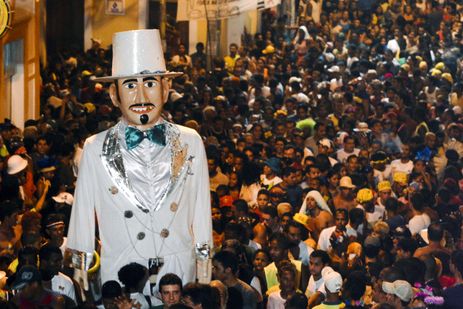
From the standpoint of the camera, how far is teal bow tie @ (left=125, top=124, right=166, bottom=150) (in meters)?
10.9

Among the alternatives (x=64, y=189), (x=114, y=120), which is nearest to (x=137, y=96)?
(x=64, y=189)

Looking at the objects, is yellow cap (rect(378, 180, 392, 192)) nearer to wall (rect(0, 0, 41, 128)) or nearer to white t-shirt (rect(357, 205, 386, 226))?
white t-shirt (rect(357, 205, 386, 226))

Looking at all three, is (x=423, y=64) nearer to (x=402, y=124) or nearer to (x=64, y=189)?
(x=402, y=124)

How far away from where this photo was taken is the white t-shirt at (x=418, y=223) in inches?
577

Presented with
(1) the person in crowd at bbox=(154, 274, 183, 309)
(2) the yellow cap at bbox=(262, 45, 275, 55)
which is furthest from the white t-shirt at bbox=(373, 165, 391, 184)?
(2) the yellow cap at bbox=(262, 45, 275, 55)

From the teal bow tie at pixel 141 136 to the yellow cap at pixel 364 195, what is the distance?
516 centimetres

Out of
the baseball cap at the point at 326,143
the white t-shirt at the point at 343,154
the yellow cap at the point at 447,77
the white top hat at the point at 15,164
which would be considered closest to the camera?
the white top hat at the point at 15,164

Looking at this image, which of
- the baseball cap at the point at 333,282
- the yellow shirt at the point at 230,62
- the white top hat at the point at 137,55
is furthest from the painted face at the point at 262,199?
the yellow shirt at the point at 230,62

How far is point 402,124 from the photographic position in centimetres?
2094

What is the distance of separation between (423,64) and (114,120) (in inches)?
382

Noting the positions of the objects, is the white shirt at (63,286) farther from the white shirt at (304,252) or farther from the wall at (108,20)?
the wall at (108,20)

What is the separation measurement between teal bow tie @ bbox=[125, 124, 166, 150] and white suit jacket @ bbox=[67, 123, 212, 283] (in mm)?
98

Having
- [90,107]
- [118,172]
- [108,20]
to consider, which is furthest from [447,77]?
[118,172]

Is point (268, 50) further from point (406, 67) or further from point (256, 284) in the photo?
point (256, 284)
